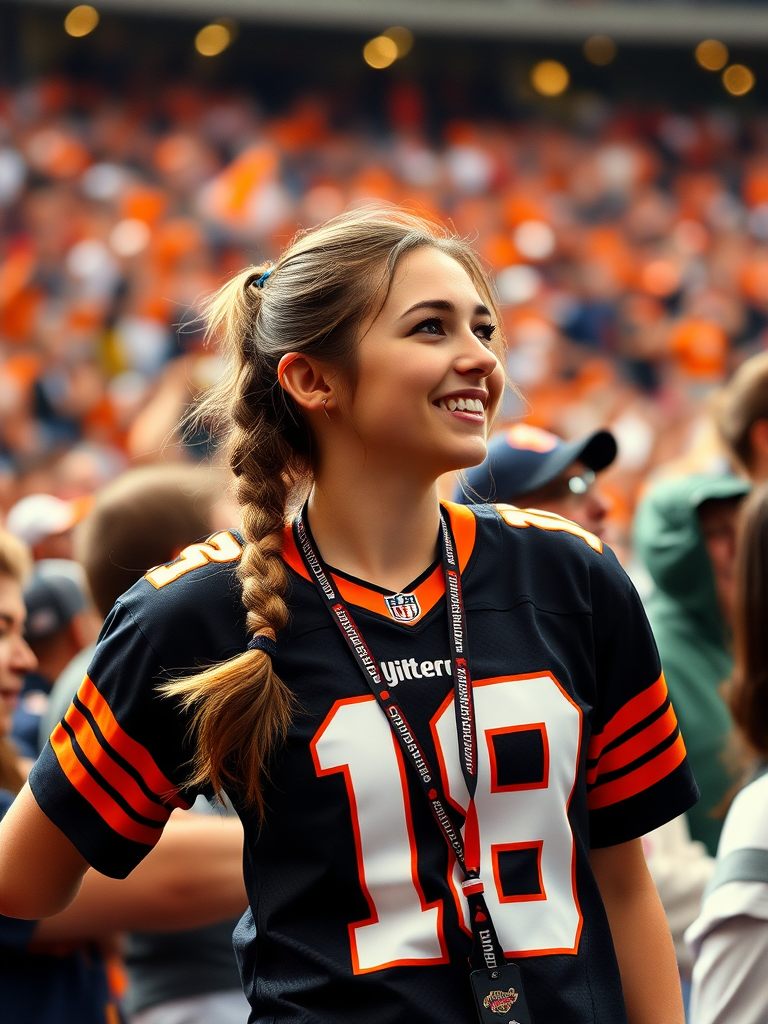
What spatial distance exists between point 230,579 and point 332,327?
0.35 metres

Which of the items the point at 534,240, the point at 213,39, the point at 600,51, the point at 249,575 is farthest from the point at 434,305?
the point at 600,51

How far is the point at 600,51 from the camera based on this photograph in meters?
15.2

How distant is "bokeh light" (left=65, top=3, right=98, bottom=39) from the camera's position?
1330 cm

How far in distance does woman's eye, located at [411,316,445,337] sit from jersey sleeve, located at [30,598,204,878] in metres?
0.50

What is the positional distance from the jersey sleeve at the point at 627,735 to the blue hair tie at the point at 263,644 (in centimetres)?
42

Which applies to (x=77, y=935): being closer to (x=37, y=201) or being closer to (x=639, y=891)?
(x=639, y=891)

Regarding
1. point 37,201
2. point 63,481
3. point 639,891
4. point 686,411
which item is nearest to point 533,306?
point 686,411

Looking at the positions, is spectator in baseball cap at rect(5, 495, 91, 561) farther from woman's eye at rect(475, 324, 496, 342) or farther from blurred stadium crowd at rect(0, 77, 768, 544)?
woman's eye at rect(475, 324, 496, 342)

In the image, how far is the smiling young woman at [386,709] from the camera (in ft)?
4.62

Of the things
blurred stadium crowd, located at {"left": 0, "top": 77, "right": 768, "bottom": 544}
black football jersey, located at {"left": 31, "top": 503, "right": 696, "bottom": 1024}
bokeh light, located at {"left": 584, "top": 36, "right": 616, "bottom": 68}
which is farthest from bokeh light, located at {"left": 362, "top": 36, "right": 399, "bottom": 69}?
black football jersey, located at {"left": 31, "top": 503, "right": 696, "bottom": 1024}

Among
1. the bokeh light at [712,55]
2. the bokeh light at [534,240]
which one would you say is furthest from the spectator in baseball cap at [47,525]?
the bokeh light at [712,55]

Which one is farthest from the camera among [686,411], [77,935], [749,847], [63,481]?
[686,411]

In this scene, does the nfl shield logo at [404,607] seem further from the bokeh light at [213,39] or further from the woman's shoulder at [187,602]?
the bokeh light at [213,39]

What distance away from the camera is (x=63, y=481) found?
6383 millimetres
